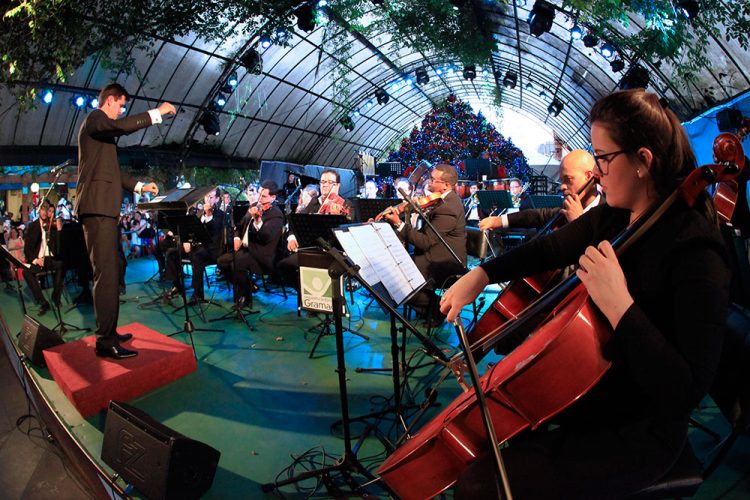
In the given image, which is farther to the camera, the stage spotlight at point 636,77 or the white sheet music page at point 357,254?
the stage spotlight at point 636,77

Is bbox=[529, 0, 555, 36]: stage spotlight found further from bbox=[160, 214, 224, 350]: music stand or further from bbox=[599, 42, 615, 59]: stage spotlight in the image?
bbox=[160, 214, 224, 350]: music stand

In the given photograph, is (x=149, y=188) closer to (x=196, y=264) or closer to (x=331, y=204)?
(x=331, y=204)

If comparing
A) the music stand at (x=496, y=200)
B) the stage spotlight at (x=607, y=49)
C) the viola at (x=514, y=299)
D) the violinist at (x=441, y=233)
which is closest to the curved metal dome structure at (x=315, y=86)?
the stage spotlight at (x=607, y=49)

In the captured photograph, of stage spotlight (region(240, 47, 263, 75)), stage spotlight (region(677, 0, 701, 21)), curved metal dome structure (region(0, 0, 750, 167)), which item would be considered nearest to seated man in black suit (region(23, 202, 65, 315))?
curved metal dome structure (region(0, 0, 750, 167))

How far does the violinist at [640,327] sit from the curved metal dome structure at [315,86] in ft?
23.6

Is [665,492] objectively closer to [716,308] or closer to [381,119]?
[716,308]

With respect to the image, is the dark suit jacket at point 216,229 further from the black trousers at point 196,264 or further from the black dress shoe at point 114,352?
the black dress shoe at point 114,352

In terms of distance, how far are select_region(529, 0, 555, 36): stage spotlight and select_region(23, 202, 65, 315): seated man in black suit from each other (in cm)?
897

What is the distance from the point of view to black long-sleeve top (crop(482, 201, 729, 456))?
0.98 metres

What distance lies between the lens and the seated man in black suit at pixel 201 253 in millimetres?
6180

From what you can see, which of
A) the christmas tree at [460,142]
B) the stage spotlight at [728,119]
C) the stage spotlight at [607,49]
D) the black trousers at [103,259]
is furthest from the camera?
the christmas tree at [460,142]

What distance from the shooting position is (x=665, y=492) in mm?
1247

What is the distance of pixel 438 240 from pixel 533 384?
11.5 feet

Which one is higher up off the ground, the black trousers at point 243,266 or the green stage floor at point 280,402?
the black trousers at point 243,266
